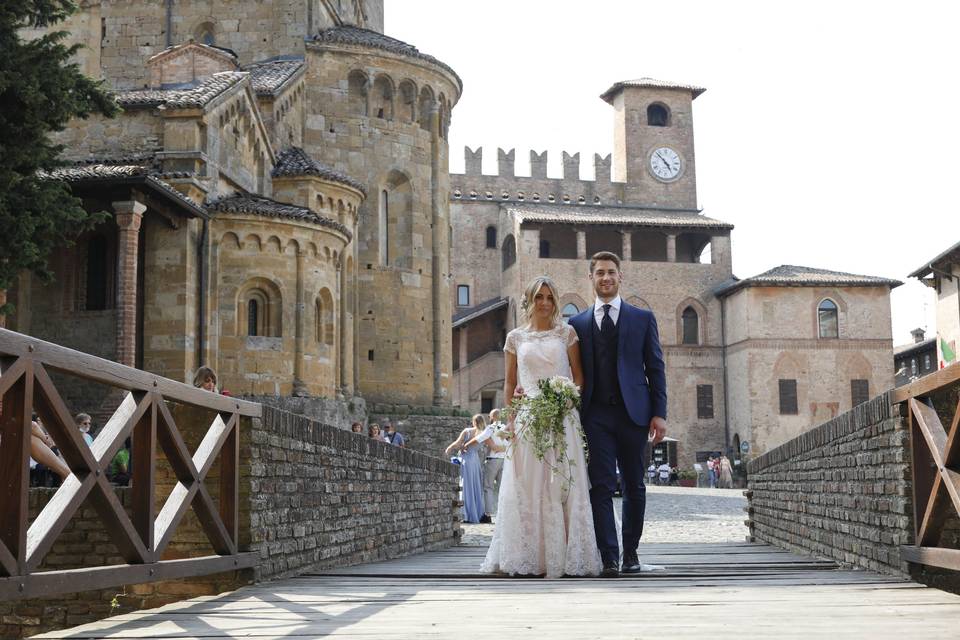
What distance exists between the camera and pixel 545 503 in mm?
7258

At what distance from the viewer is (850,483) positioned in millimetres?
7570

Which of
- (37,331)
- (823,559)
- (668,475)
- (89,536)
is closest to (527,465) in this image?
(823,559)

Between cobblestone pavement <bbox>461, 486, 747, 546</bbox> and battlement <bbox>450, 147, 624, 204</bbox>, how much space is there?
27.7 meters

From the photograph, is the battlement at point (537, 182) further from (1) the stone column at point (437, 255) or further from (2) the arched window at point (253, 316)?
(2) the arched window at point (253, 316)

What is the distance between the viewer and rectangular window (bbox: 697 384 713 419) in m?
50.9

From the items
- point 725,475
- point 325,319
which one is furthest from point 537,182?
point 325,319

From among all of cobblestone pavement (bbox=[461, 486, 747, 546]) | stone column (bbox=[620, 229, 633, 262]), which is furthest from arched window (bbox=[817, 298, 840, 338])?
cobblestone pavement (bbox=[461, 486, 747, 546])

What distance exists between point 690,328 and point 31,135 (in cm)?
3878

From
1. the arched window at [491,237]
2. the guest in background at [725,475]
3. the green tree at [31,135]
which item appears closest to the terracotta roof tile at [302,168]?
the green tree at [31,135]

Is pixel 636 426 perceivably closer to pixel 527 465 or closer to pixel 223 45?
pixel 527 465

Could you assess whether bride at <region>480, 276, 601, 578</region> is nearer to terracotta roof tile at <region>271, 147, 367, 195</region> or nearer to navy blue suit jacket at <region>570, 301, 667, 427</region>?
navy blue suit jacket at <region>570, 301, 667, 427</region>

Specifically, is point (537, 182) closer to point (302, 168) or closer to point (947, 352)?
point (947, 352)

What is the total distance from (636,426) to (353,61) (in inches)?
949

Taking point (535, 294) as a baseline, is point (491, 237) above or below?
above
